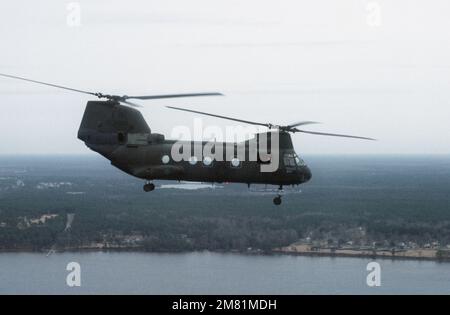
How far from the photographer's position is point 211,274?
12950cm

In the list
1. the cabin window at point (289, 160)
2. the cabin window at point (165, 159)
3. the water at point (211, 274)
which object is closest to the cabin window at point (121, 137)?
the cabin window at point (165, 159)

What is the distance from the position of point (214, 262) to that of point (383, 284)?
105ft

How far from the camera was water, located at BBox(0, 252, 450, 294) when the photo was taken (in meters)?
119

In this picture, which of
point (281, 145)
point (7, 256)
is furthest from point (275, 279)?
point (281, 145)

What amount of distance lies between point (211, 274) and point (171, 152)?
9397cm

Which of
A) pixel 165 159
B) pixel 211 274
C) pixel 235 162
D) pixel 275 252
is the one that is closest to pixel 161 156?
pixel 165 159

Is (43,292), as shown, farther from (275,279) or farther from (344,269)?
(344,269)

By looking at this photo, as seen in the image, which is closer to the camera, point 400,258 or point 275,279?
point 275,279

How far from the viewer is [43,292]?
116250 mm

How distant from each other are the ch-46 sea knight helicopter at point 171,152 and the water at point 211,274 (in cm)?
7872

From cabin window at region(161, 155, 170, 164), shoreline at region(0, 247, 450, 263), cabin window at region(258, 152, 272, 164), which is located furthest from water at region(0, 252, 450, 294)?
cabin window at region(161, 155, 170, 164)

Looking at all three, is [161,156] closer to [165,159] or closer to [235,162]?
[165,159]

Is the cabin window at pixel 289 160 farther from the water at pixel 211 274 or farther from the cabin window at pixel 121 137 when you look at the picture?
the water at pixel 211 274
